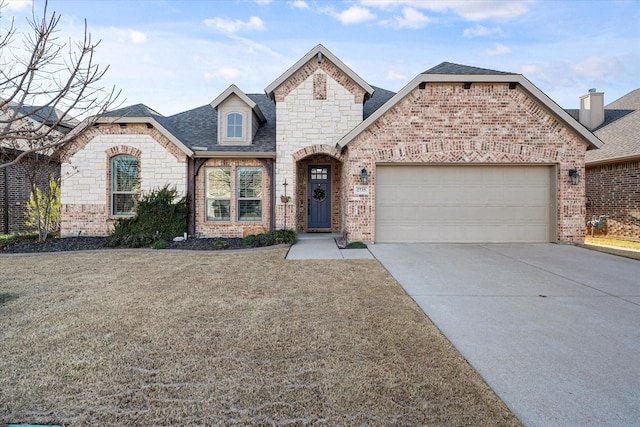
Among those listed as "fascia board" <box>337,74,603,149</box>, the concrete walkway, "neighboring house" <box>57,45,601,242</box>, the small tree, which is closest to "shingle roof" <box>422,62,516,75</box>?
"neighboring house" <box>57,45,601,242</box>

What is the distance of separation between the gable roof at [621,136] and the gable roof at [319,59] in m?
8.53

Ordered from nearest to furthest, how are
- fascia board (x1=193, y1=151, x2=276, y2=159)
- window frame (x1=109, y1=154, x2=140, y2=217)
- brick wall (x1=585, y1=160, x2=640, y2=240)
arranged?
fascia board (x1=193, y1=151, x2=276, y2=159), window frame (x1=109, y1=154, x2=140, y2=217), brick wall (x1=585, y1=160, x2=640, y2=240)

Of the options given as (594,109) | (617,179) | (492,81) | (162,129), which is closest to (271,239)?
(162,129)

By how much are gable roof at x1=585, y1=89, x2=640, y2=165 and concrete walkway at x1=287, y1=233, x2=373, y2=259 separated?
9.50 metres

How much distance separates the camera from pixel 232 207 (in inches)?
463

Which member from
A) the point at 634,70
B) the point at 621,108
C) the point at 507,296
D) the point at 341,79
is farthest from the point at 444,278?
the point at 634,70

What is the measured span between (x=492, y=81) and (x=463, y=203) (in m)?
3.63

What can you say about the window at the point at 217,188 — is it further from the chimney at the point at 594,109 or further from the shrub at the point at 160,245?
the chimney at the point at 594,109


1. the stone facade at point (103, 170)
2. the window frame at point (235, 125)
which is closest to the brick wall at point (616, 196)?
the window frame at point (235, 125)

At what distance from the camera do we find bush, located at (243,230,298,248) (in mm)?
10055

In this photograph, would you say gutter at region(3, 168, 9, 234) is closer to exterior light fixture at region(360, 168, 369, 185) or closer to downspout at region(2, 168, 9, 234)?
downspout at region(2, 168, 9, 234)

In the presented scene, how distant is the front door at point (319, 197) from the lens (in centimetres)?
1317

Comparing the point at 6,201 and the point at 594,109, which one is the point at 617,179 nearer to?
the point at 594,109

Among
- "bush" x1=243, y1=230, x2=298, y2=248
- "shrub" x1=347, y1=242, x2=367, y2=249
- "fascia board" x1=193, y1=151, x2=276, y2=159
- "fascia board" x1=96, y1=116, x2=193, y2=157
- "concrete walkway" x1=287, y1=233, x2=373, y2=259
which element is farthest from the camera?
"fascia board" x1=193, y1=151, x2=276, y2=159
